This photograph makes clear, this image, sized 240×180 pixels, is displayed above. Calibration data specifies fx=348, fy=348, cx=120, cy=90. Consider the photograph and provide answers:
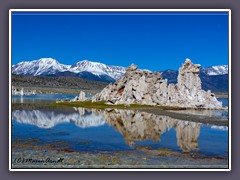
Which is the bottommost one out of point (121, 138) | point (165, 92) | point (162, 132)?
point (121, 138)

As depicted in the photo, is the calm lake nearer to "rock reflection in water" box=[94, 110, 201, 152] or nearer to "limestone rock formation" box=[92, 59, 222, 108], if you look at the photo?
"rock reflection in water" box=[94, 110, 201, 152]

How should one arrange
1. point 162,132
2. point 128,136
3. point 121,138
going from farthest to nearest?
point 162,132, point 128,136, point 121,138

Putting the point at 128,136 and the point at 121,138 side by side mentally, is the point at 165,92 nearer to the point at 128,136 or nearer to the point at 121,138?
the point at 128,136

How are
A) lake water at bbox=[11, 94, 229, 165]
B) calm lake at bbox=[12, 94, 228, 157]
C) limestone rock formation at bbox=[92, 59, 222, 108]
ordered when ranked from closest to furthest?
1. lake water at bbox=[11, 94, 229, 165]
2. calm lake at bbox=[12, 94, 228, 157]
3. limestone rock formation at bbox=[92, 59, 222, 108]

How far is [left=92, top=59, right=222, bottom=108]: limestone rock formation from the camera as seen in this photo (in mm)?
68312

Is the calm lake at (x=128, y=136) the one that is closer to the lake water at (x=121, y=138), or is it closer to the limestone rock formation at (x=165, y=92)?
the lake water at (x=121, y=138)

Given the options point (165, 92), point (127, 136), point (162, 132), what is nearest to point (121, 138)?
point (127, 136)

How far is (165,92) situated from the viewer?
72.2 m

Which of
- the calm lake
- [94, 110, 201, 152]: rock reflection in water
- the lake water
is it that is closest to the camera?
the lake water

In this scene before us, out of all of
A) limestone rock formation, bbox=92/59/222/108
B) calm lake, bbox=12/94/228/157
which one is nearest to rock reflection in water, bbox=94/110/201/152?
calm lake, bbox=12/94/228/157

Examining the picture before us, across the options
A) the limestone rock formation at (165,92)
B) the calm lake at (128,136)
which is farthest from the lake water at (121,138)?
the limestone rock formation at (165,92)
